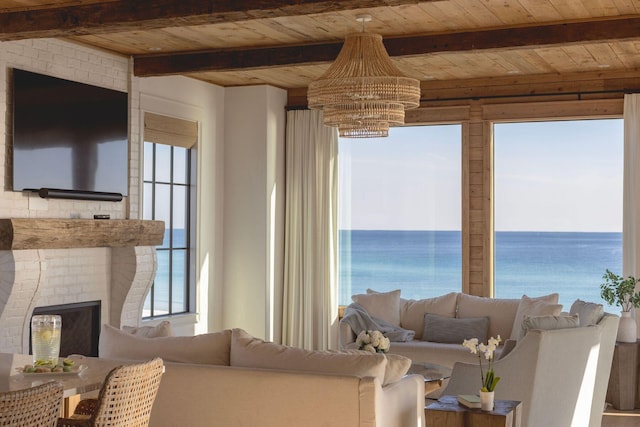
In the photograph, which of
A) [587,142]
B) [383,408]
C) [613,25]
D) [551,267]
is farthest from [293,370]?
[551,267]

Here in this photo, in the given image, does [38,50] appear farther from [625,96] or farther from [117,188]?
[625,96]

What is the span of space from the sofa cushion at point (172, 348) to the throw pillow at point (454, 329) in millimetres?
3617

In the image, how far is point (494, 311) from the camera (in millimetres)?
8008

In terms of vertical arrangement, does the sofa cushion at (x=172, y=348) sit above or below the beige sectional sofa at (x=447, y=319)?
above

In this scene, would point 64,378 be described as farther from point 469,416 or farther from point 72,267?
point 72,267

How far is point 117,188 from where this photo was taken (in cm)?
777

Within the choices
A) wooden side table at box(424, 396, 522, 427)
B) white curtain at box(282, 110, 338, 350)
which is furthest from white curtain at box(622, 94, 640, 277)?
wooden side table at box(424, 396, 522, 427)

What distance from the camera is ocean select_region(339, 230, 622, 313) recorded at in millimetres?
19453

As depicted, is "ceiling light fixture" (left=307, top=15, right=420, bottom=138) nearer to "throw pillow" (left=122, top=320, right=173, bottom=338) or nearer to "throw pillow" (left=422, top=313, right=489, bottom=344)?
"throw pillow" (left=122, top=320, right=173, bottom=338)

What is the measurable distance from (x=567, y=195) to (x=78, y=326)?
1289cm

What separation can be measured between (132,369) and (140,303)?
15.8ft

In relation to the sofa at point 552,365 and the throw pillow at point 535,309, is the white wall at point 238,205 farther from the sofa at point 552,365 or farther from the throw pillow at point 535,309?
the throw pillow at point 535,309

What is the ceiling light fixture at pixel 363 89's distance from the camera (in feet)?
20.0

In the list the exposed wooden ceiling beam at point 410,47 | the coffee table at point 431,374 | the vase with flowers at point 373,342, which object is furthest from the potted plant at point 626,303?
the vase with flowers at point 373,342
